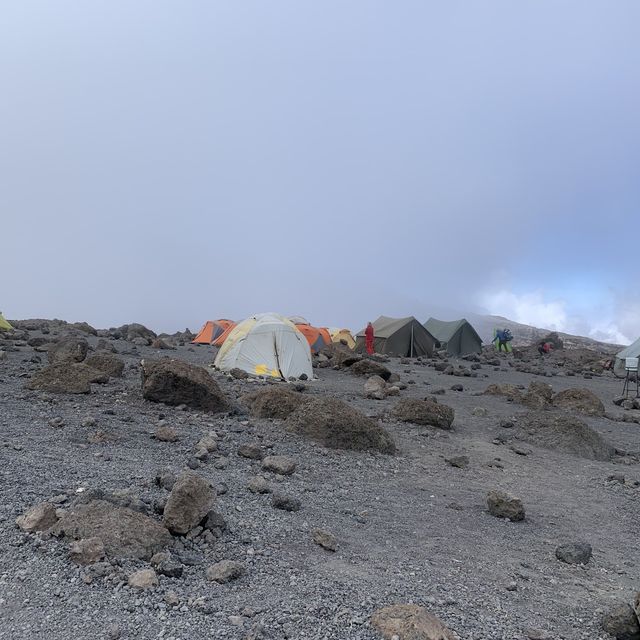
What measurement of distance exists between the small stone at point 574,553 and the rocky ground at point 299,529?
77mm

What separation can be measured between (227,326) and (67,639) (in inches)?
1212

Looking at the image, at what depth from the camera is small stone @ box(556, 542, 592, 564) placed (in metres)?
6.00

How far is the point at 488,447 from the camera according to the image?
11.5m

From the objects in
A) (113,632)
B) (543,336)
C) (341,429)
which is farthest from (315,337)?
(543,336)

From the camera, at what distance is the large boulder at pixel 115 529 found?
4652 millimetres

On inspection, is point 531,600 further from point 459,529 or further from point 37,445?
point 37,445

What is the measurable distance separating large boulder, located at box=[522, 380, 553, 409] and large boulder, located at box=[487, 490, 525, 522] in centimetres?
951

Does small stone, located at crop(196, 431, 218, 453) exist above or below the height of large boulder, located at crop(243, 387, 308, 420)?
below

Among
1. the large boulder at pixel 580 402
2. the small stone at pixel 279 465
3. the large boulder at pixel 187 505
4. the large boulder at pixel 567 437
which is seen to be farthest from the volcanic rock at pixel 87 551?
the large boulder at pixel 580 402

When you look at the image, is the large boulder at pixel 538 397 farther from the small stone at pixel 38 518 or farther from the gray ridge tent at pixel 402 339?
the gray ridge tent at pixel 402 339

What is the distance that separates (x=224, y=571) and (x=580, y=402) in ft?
47.4

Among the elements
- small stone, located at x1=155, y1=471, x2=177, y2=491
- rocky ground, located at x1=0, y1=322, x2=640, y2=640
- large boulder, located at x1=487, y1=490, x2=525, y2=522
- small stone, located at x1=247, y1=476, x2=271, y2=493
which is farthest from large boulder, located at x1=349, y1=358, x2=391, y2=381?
small stone, located at x1=155, y1=471, x2=177, y2=491

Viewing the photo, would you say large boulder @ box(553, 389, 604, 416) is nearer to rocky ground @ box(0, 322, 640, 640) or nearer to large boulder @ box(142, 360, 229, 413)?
rocky ground @ box(0, 322, 640, 640)

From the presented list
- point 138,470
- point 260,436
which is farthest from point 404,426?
point 138,470
